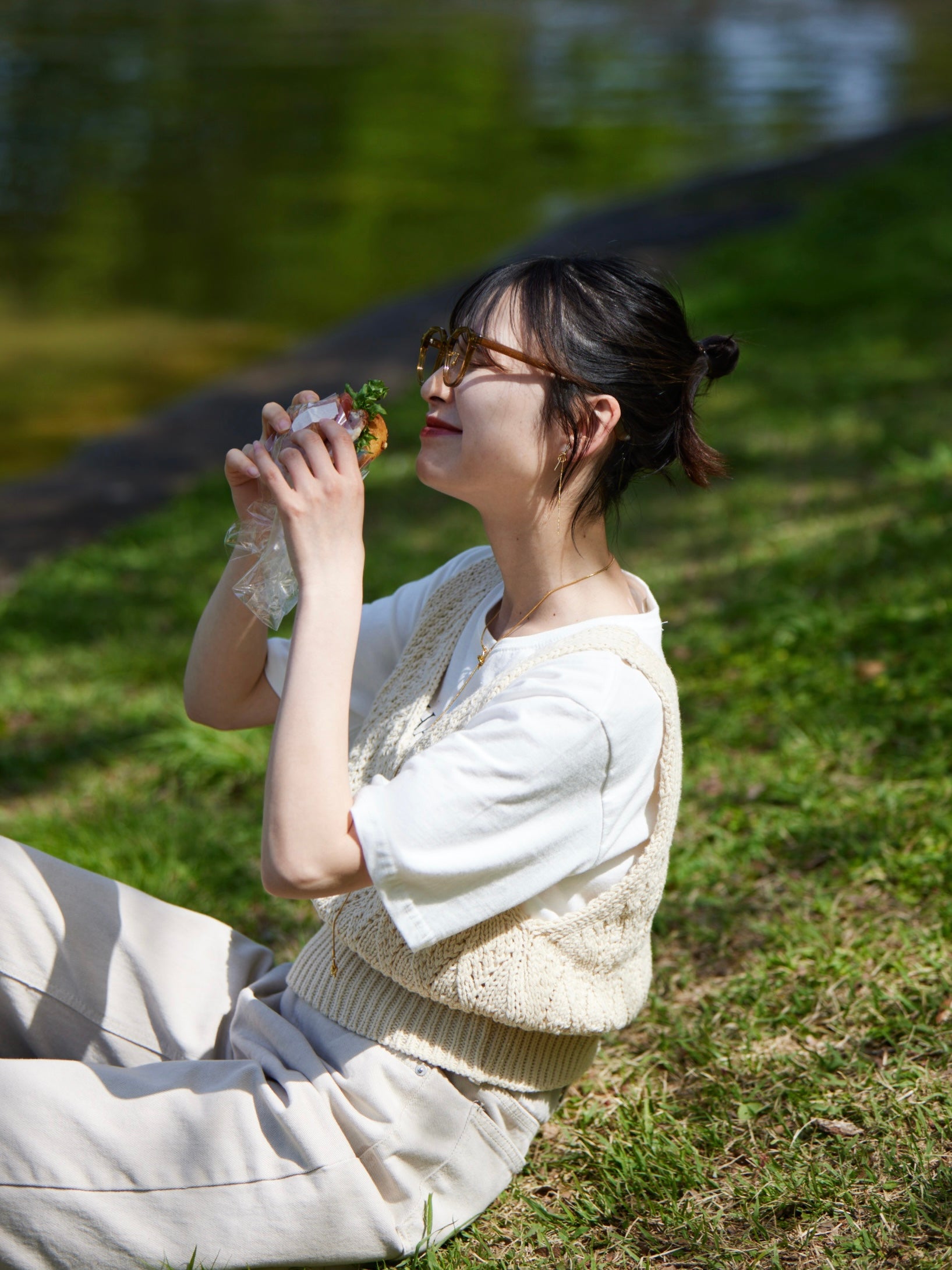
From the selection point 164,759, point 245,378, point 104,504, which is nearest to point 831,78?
point 245,378

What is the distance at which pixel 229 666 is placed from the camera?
208cm

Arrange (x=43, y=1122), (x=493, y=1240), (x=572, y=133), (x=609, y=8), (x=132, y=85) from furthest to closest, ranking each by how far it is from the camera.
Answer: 1. (x=609, y=8)
2. (x=132, y=85)
3. (x=572, y=133)
4. (x=493, y=1240)
5. (x=43, y=1122)

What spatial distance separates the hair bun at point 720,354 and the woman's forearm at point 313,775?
0.70 metres

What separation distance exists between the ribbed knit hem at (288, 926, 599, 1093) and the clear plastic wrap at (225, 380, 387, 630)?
495 millimetres

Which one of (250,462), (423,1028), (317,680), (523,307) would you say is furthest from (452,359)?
(423,1028)

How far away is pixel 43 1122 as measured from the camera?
169 cm

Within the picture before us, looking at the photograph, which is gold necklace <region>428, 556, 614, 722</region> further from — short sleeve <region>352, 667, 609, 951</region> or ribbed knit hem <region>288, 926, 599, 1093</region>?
ribbed knit hem <region>288, 926, 599, 1093</region>

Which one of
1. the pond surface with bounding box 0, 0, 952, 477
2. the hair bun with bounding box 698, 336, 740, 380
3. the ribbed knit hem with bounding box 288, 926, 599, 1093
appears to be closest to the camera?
the ribbed knit hem with bounding box 288, 926, 599, 1093

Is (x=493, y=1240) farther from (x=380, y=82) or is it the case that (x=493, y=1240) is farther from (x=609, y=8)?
(x=609, y=8)

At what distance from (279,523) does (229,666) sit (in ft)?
0.90

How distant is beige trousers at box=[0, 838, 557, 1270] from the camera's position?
1697 millimetres

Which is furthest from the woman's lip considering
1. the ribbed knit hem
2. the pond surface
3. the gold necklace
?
the pond surface

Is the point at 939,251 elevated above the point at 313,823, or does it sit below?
below

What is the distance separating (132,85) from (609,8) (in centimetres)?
2023
